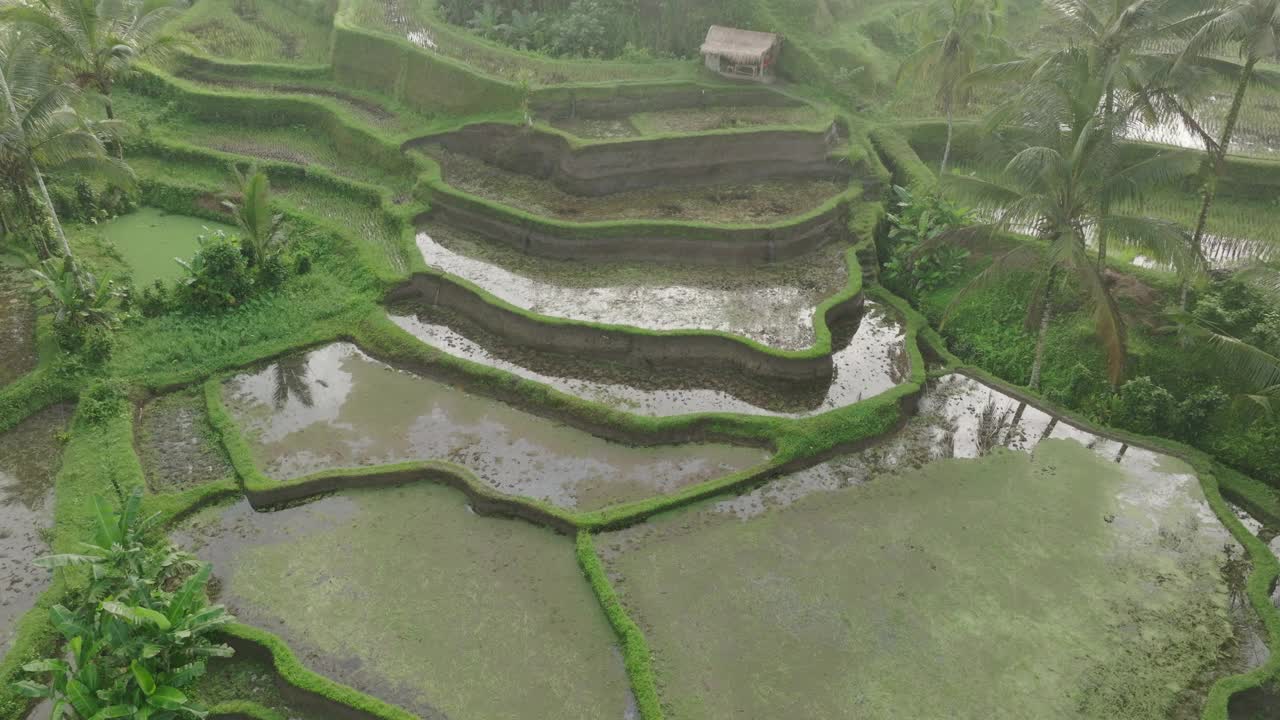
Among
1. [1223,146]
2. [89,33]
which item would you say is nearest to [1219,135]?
[1223,146]

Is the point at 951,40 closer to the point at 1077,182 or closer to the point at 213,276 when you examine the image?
the point at 1077,182

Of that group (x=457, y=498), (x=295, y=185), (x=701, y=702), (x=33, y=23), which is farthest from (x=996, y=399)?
(x=33, y=23)

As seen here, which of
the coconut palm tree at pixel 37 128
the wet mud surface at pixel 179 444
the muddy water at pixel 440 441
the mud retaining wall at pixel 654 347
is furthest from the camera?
the mud retaining wall at pixel 654 347

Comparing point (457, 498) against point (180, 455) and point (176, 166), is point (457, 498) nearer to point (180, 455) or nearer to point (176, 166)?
point (180, 455)

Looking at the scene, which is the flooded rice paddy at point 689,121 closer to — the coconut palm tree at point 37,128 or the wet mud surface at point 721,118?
the wet mud surface at point 721,118

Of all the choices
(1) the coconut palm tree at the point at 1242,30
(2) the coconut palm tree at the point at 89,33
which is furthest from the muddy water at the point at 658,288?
(2) the coconut palm tree at the point at 89,33

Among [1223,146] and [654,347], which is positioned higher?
[1223,146]
